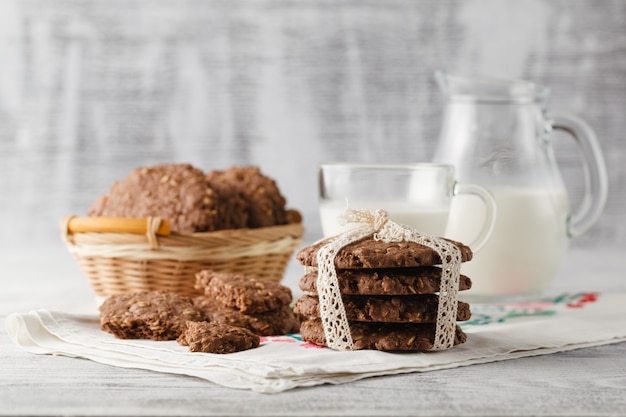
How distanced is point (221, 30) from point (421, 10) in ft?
2.55

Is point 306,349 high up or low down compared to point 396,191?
down

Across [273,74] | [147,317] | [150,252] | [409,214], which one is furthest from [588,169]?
[273,74]

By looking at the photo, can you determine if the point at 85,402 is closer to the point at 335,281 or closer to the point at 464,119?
the point at 335,281

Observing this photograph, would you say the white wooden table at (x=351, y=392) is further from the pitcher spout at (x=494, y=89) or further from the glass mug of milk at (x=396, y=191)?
the pitcher spout at (x=494, y=89)

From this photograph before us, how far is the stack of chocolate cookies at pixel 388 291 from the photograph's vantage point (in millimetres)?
1361

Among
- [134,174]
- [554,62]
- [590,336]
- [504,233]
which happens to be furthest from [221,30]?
[590,336]

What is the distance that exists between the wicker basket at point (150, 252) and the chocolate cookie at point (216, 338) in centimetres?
42

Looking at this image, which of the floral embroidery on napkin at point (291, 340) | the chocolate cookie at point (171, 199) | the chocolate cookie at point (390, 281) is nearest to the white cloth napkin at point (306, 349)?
the floral embroidery on napkin at point (291, 340)

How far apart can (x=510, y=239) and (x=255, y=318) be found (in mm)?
667

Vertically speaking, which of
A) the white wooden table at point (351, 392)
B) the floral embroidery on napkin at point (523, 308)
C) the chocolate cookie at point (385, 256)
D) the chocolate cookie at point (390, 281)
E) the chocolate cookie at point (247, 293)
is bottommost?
the floral embroidery on napkin at point (523, 308)

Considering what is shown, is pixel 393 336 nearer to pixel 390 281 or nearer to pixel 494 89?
pixel 390 281

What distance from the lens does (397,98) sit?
344 centimetres

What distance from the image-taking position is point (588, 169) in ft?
6.99

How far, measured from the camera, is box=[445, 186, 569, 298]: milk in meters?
1.96
